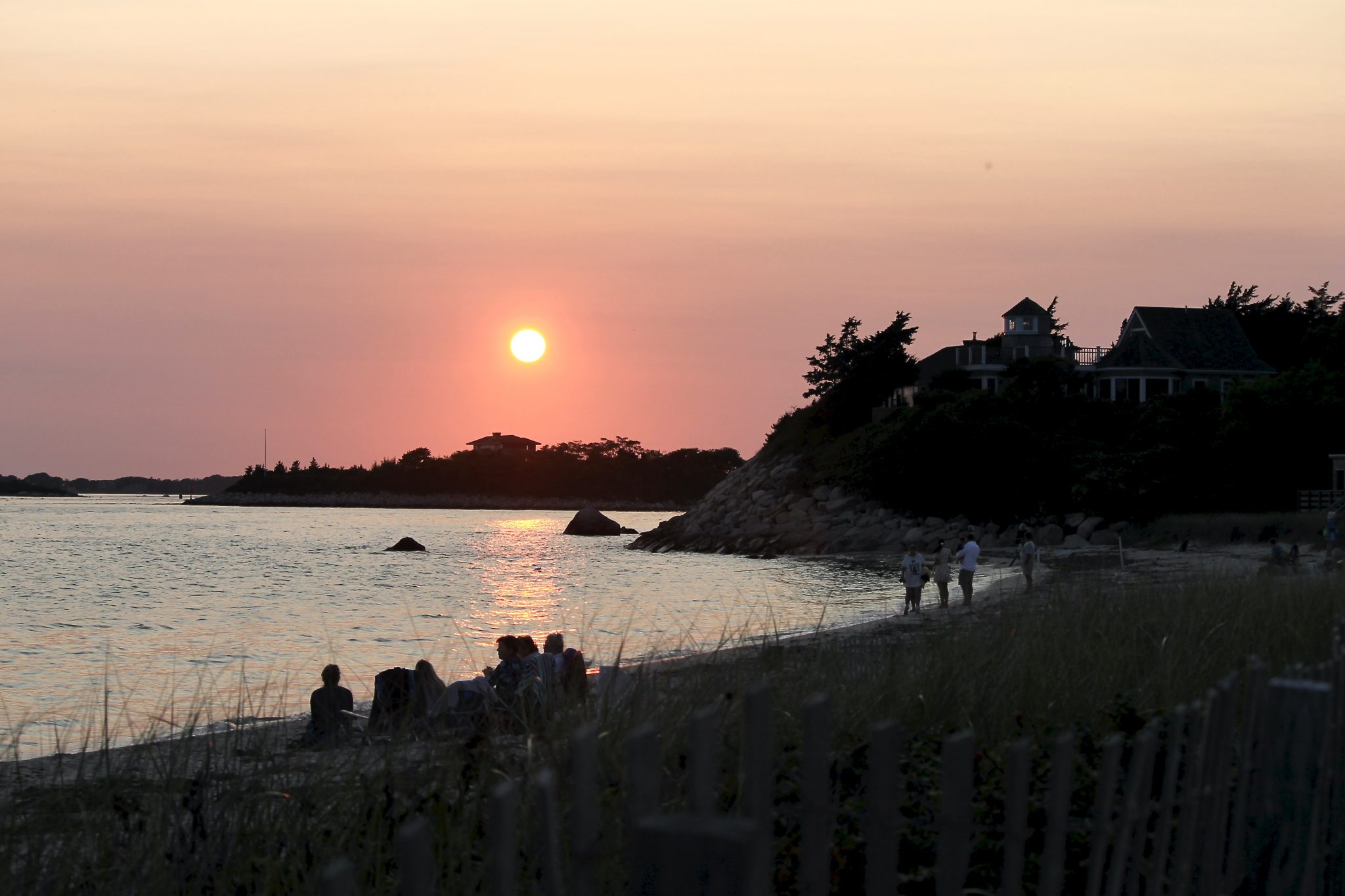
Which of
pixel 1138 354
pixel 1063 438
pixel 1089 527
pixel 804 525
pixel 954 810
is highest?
pixel 1138 354

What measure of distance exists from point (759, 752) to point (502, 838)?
502mm

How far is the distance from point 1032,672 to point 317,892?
4.38 meters

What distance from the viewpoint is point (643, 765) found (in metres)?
1.84

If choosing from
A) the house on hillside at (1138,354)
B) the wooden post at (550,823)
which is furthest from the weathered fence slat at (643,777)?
the house on hillside at (1138,354)

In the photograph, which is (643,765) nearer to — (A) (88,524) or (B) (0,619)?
(B) (0,619)

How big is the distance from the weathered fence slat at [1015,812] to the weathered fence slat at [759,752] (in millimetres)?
624

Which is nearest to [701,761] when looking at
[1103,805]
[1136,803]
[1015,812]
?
[1015,812]

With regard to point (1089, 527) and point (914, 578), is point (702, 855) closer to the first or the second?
point (914, 578)

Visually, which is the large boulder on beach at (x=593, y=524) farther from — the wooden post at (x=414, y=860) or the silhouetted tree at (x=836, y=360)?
the wooden post at (x=414, y=860)

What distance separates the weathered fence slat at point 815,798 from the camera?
2.12 metres

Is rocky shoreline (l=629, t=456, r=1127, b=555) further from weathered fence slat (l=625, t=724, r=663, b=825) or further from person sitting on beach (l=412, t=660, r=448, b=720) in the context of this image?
weathered fence slat (l=625, t=724, r=663, b=825)

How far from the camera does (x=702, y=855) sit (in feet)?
5.81

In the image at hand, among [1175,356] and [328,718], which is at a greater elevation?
[1175,356]

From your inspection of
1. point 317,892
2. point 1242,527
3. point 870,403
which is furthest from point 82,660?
point 870,403
